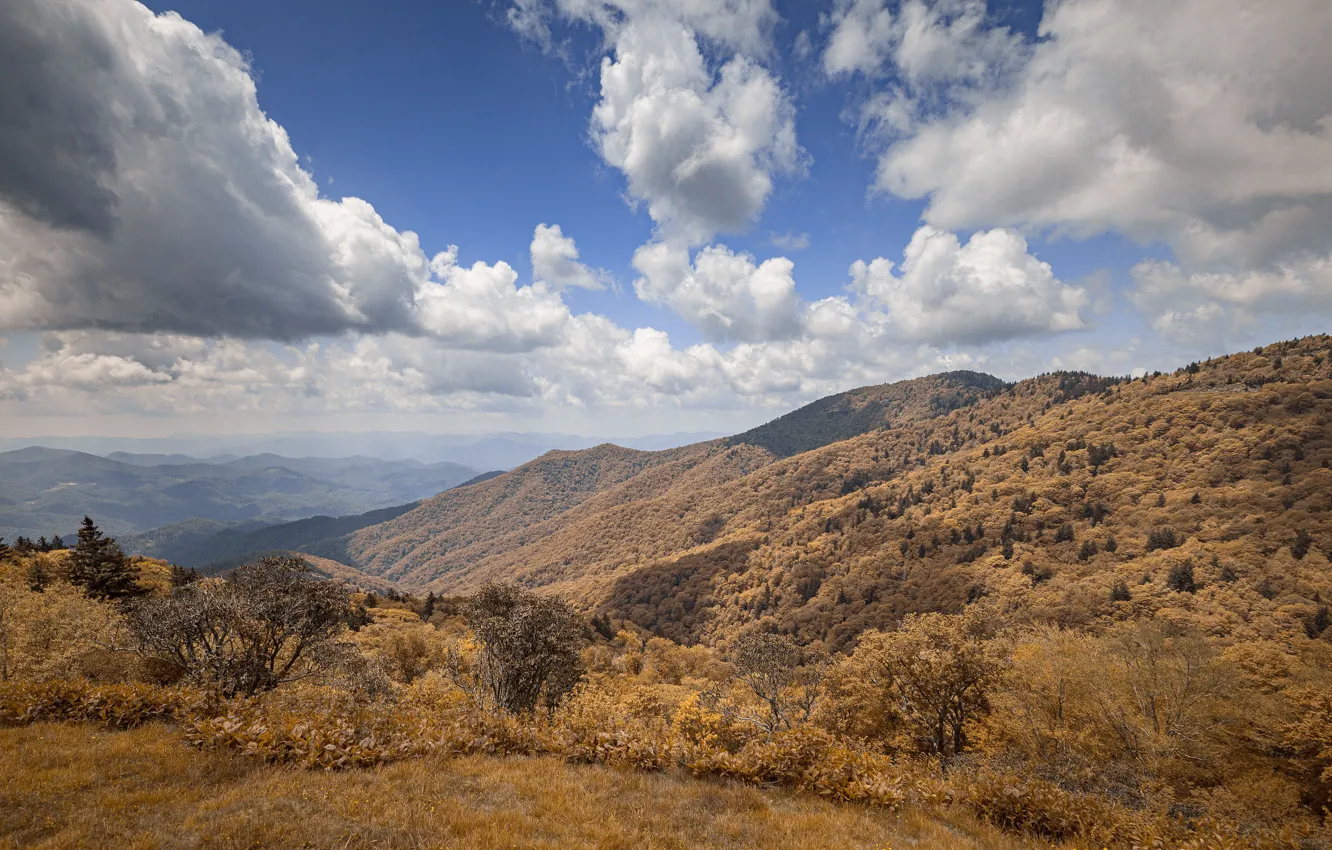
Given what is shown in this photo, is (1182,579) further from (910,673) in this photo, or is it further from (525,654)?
(525,654)

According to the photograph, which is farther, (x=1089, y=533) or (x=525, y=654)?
(x=1089, y=533)

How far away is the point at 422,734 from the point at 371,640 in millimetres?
48378

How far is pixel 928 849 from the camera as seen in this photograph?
403 inches

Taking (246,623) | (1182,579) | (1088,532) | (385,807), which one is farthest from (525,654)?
(1088,532)

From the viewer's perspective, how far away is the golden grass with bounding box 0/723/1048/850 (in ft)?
28.5

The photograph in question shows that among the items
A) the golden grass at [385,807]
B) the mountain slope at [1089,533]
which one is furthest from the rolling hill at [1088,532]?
the golden grass at [385,807]

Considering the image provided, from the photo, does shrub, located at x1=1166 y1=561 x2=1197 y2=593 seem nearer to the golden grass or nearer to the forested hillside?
the forested hillside

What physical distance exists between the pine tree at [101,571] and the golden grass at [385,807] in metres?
53.8

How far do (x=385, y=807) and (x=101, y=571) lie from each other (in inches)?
2534

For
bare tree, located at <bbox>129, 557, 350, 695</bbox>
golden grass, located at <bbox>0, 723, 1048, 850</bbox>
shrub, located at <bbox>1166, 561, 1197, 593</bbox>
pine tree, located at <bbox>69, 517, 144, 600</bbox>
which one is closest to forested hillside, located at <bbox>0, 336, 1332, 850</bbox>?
bare tree, located at <bbox>129, 557, 350, 695</bbox>

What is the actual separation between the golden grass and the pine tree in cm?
5379

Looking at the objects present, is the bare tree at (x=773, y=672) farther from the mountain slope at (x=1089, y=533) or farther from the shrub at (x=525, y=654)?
the mountain slope at (x=1089, y=533)

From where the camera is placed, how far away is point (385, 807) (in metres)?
10.1

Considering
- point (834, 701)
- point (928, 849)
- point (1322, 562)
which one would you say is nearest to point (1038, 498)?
point (1322, 562)
